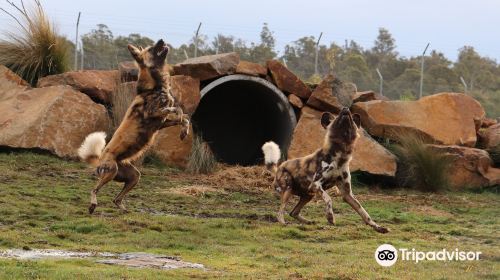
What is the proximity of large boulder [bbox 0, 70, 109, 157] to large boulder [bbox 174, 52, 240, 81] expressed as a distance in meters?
1.76

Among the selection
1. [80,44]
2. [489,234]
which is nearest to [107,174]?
[489,234]

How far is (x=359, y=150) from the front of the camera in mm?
15148

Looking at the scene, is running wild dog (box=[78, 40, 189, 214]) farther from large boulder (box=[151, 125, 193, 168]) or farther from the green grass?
large boulder (box=[151, 125, 193, 168])

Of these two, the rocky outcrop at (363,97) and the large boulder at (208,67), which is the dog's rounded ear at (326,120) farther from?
the rocky outcrop at (363,97)

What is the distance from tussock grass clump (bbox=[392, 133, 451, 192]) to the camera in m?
14.7

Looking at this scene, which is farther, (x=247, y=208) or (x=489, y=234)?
(x=247, y=208)

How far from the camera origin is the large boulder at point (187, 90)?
49.8 ft

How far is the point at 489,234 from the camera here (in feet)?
31.7

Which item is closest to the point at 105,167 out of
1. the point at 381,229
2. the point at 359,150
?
the point at 381,229

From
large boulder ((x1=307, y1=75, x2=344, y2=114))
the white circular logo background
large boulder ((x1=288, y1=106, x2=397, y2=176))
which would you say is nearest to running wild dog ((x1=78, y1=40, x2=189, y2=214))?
the white circular logo background

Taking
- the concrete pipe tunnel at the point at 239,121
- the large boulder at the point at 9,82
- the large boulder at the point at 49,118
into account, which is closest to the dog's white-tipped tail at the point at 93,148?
the large boulder at the point at 49,118

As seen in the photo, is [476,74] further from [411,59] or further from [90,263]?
[90,263]

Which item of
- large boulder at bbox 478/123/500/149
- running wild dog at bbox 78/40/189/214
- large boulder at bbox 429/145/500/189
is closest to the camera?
running wild dog at bbox 78/40/189/214

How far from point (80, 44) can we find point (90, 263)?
499 inches
